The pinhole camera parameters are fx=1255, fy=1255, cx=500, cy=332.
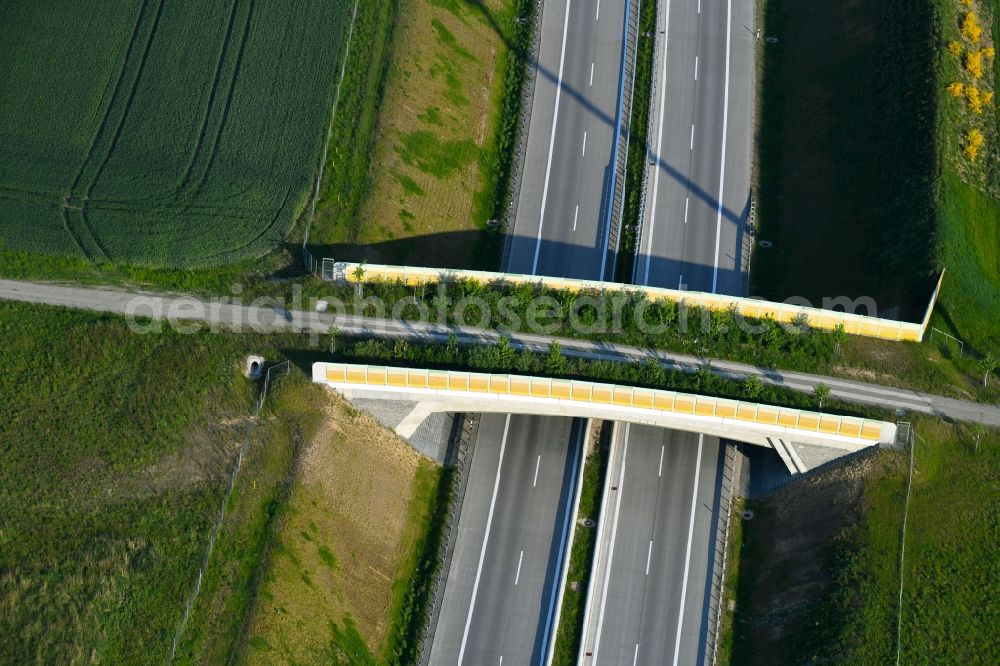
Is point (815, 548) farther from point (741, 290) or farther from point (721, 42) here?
point (721, 42)

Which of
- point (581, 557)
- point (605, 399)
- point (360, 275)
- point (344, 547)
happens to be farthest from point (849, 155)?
point (344, 547)

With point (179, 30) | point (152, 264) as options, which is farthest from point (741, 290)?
point (179, 30)

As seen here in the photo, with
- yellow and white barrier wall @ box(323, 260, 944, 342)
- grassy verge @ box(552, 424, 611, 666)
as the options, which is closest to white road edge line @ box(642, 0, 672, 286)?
yellow and white barrier wall @ box(323, 260, 944, 342)

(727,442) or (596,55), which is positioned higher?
(596,55)

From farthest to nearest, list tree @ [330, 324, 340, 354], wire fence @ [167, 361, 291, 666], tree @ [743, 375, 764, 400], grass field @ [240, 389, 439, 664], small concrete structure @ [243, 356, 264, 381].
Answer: tree @ [330, 324, 340, 354], small concrete structure @ [243, 356, 264, 381], tree @ [743, 375, 764, 400], grass field @ [240, 389, 439, 664], wire fence @ [167, 361, 291, 666]

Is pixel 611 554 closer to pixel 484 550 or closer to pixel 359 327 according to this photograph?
pixel 484 550

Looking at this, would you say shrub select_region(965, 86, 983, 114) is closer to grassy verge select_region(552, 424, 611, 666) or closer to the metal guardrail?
the metal guardrail

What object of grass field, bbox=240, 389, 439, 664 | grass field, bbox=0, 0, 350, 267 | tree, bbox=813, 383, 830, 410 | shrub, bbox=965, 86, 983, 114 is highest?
shrub, bbox=965, 86, 983, 114

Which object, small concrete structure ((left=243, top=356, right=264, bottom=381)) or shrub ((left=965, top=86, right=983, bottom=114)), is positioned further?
shrub ((left=965, top=86, right=983, bottom=114))
